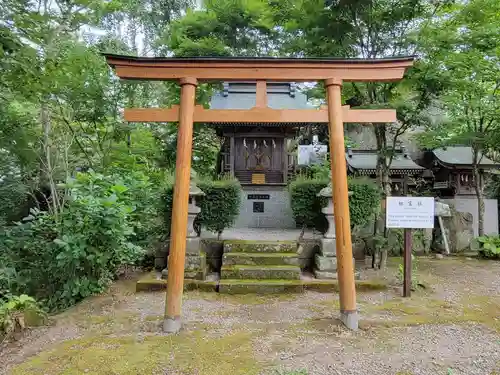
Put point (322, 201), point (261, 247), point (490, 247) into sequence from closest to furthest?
point (261, 247) → point (322, 201) → point (490, 247)

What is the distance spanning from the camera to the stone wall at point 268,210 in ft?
34.2

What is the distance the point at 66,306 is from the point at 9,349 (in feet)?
5.11

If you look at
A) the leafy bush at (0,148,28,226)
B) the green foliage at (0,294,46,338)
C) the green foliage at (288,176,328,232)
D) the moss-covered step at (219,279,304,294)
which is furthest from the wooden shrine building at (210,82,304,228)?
the green foliage at (0,294,46,338)

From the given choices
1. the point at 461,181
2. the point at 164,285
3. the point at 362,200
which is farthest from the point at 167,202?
the point at 461,181

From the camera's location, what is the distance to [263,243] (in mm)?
5996

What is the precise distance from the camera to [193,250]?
572cm

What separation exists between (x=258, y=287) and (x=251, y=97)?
8123mm

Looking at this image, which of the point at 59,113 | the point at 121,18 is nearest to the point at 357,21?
the point at 59,113

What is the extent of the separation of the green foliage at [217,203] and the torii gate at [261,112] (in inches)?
93.0

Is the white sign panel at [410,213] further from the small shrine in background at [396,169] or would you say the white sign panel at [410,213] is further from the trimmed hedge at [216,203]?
the small shrine in background at [396,169]

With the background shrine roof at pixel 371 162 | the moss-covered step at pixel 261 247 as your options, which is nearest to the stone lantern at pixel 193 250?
the moss-covered step at pixel 261 247

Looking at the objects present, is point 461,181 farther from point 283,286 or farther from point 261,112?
point 261,112

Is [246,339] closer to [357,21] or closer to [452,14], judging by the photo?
[357,21]

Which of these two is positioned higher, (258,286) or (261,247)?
(261,247)
